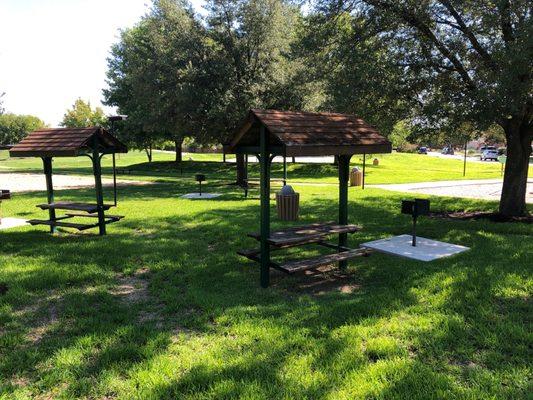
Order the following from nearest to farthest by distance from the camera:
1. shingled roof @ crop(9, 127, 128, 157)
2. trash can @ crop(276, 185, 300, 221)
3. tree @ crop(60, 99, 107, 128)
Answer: shingled roof @ crop(9, 127, 128, 157)
trash can @ crop(276, 185, 300, 221)
tree @ crop(60, 99, 107, 128)

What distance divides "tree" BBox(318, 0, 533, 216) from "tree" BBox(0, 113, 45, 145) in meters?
82.5

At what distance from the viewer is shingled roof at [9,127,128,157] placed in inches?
322

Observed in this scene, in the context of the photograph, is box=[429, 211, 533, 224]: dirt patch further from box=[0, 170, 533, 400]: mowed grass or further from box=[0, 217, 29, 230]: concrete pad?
box=[0, 217, 29, 230]: concrete pad

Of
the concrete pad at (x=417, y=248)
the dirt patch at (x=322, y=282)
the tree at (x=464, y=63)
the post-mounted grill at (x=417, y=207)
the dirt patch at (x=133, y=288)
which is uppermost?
the tree at (x=464, y=63)

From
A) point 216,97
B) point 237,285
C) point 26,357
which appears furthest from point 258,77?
point 26,357

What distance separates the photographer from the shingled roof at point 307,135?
5262 millimetres

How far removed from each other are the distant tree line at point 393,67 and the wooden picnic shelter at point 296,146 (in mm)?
3707

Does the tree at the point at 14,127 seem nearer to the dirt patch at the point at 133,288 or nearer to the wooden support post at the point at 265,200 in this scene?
the dirt patch at the point at 133,288

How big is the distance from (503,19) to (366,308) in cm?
708

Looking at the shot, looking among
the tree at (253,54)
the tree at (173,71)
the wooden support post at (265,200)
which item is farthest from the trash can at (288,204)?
the tree at (173,71)

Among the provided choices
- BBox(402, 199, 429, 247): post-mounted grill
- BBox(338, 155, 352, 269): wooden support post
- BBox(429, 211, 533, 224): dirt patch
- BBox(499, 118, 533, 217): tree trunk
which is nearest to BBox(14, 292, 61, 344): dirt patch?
BBox(338, 155, 352, 269): wooden support post

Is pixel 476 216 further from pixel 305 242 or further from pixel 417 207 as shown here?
pixel 305 242

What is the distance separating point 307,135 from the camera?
5.47 m

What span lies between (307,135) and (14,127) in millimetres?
89229
